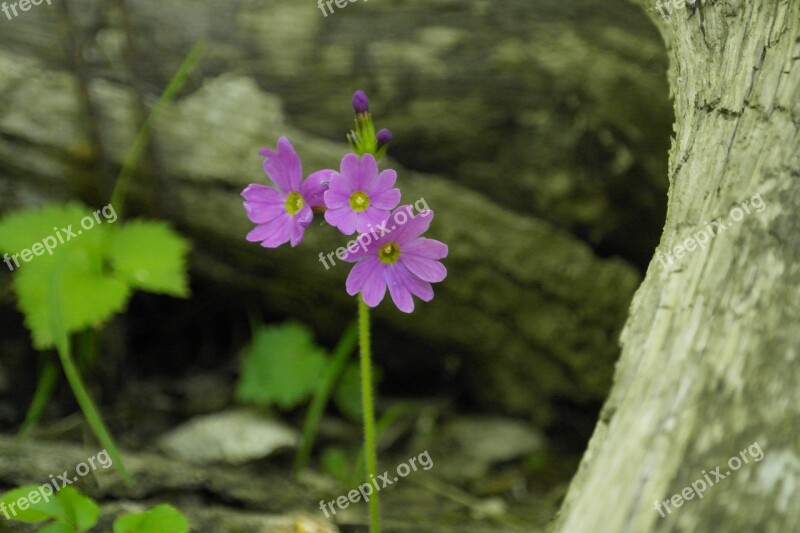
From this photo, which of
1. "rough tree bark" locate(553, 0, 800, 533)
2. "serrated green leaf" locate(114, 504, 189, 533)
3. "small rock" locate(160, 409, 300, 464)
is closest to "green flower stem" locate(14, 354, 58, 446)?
"small rock" locate(160, 409, 300, 464)

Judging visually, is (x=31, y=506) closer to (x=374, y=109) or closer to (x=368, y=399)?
(x=368, y=399)

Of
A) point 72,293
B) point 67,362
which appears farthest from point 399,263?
point 72,293

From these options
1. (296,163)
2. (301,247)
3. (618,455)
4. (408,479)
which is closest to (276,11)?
(301,247)

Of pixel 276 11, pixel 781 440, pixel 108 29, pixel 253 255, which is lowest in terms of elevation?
pixel 781 440

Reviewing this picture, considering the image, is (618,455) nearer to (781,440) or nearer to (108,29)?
(781,440)

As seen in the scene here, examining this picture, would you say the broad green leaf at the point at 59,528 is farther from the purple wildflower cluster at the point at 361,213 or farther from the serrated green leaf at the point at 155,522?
the purple wildflower cluster at the point at 361,213

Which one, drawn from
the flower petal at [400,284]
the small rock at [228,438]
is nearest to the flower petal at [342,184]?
the flower petal at [400,284]
